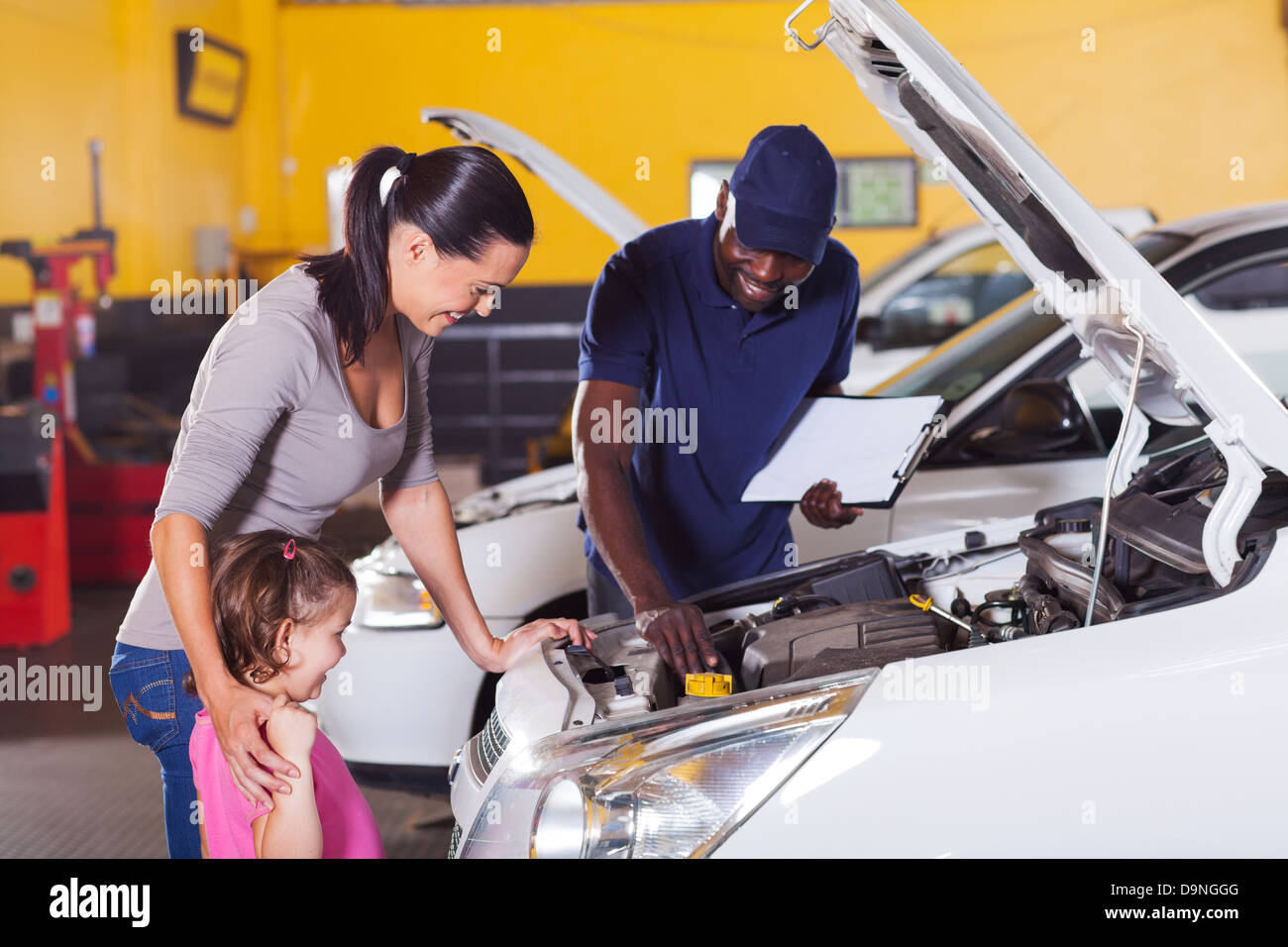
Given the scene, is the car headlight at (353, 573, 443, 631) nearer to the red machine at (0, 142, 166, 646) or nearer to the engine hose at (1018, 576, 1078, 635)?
the engine hose at (1018, 576, 1078, 635)

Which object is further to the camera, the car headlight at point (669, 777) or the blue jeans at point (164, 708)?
the blue jeans at point (164, 708)

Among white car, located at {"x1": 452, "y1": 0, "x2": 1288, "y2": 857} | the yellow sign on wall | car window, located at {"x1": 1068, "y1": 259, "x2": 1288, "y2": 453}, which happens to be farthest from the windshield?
the yellow sign on wall

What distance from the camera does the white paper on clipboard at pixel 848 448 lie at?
85.0 inches

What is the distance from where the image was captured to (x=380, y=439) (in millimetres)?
1682

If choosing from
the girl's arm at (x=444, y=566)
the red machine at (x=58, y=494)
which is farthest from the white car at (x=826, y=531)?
the red machine at (x=58, y=494)

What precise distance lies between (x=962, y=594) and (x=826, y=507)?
11.8 inches

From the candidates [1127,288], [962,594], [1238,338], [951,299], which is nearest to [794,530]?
[962,594]

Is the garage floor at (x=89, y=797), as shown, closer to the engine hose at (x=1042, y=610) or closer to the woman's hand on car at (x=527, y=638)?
the woman's hand on car at (x=527, y=638)

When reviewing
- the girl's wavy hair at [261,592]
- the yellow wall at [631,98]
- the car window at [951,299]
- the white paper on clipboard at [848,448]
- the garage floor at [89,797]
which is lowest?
the garage floor at [89,797]

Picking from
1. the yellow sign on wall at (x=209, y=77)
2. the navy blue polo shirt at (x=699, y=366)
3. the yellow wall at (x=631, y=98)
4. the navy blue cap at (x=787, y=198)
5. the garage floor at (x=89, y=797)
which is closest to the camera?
the navy blue cap at (x=787, y=198)

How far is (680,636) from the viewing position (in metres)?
1.92

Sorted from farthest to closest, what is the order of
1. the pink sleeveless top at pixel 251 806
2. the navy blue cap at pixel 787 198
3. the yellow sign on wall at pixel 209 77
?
1. the yellow sign on wall at pixel 209 77
2. the navy blue cap at pixel 787 198
3. the pink sleeveless top at pixel 251 806

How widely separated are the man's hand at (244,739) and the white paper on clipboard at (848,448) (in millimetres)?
1168
